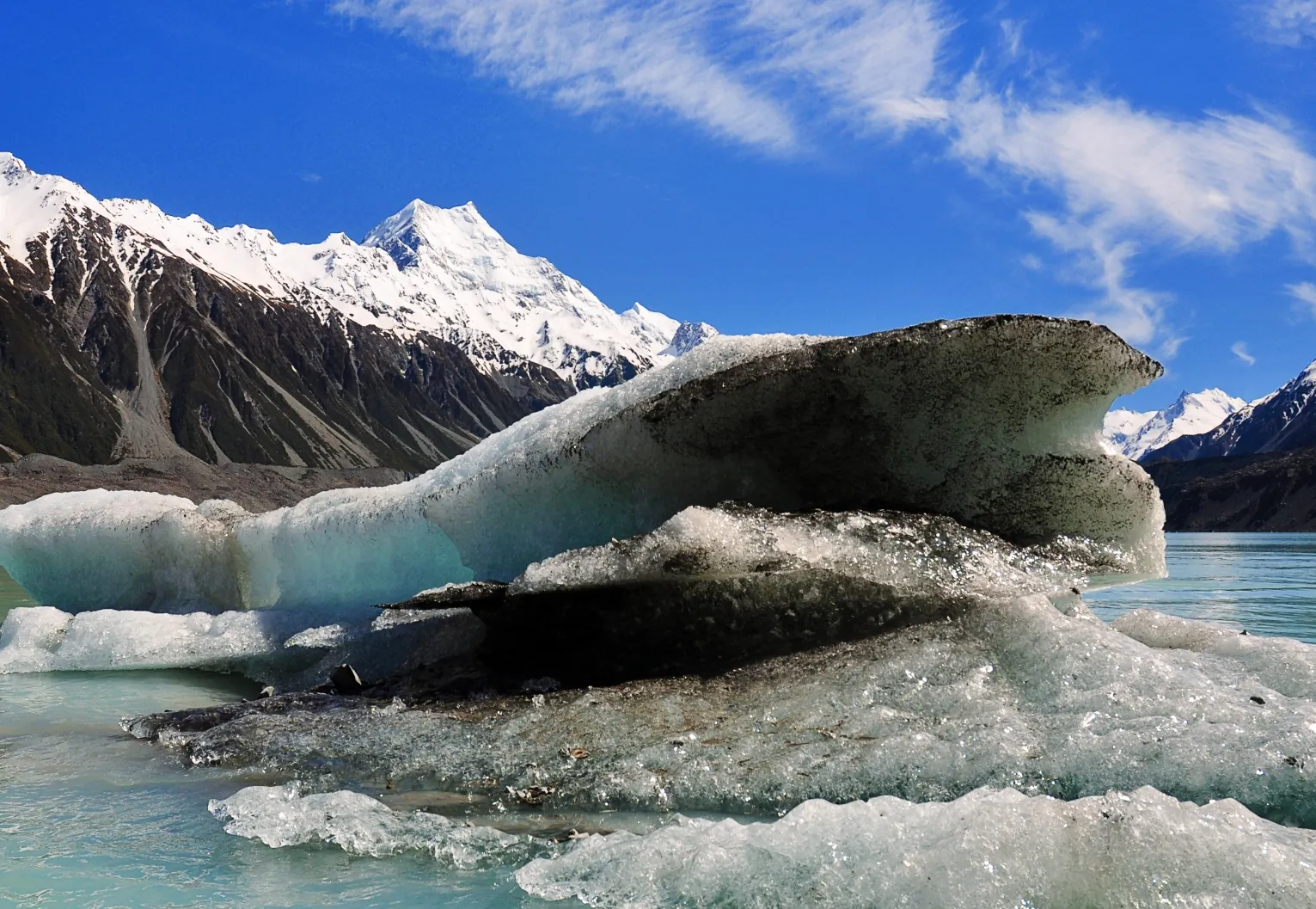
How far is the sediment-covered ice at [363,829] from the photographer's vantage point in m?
3.94

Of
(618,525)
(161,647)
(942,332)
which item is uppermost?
(942,332)

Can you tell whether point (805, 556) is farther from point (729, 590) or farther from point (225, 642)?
point (225, 642)

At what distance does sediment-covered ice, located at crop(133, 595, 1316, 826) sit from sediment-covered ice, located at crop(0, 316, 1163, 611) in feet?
4.02

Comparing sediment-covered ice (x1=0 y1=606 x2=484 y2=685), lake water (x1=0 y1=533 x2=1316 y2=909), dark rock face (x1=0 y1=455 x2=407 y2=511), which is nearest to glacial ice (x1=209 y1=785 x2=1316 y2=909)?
lake water (x1=0 y1=533 x2=1316 y2=909)

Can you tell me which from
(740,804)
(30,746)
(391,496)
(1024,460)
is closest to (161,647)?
(391,496)

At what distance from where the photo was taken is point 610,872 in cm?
351

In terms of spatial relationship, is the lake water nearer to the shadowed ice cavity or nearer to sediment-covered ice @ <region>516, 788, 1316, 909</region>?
sediment-covered ice @ <region>516, 788, 1316, 909</region>

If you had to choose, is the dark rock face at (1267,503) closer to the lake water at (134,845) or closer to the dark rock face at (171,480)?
the dark rock face at (171,480)

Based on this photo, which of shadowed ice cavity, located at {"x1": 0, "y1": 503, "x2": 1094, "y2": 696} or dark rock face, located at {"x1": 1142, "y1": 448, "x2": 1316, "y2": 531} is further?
dark rock face, located at {"x1": 1142, "y1": 448, "x2": 1316, "y2": 531}

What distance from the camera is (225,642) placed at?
31.9 feet

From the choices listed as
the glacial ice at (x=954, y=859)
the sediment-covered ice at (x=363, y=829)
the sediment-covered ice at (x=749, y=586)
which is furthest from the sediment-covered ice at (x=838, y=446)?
the glacial ice at (x=954, y=859)

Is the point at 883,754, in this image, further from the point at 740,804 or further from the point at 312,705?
the point at 312,705

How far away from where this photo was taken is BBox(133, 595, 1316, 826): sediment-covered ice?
439 cm

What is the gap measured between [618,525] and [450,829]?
13.2 ft
